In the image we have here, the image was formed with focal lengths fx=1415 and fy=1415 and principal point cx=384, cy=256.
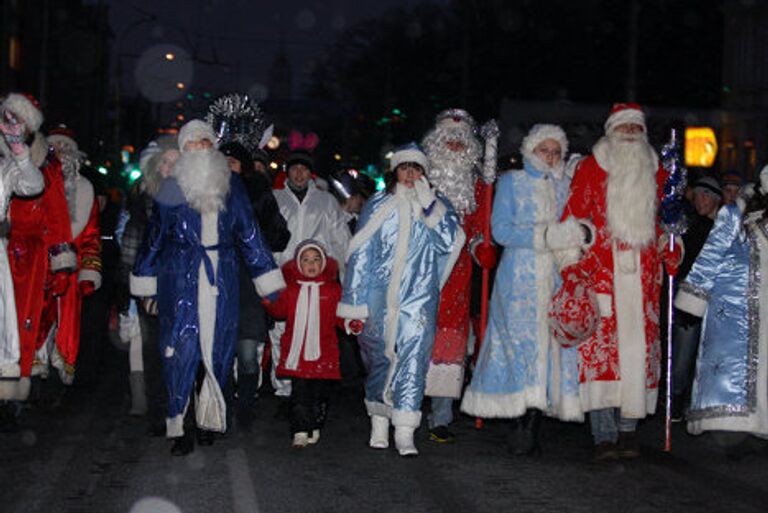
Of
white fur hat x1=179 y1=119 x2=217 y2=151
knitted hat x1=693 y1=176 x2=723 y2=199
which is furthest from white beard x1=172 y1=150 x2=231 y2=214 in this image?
knitted hat x1=693 y1=176 x2=723 y2=199

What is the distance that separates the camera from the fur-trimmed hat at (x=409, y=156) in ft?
30.1

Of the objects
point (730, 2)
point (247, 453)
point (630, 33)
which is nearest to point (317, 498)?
point (247, 453)

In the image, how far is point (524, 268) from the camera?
8938mm

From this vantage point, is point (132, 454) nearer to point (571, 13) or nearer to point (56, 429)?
point (56, 429)

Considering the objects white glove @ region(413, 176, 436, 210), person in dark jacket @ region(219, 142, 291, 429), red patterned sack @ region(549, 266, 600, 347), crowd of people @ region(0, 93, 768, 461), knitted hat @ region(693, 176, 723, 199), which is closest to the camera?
red patterned sack @ region(549, 266, 600, 347)

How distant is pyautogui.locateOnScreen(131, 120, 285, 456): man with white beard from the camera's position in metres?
8.76

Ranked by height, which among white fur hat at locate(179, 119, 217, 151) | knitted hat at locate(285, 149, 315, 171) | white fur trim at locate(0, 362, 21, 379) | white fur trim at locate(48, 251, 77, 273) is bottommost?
white fur trim at locate(0, 362, 21, 379)

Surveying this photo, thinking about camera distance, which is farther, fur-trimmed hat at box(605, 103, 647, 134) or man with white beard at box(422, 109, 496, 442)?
man with white beard at box(422, 109, 496, 442)

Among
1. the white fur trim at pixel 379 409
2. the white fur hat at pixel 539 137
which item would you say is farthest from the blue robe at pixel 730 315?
the white fur trim at pixel 379 409

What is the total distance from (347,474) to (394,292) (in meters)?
1.40

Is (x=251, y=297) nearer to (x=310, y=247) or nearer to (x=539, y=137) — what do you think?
(x=310, y=247)

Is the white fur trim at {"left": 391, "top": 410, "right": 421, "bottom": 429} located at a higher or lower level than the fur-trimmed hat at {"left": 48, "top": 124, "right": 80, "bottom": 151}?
lower

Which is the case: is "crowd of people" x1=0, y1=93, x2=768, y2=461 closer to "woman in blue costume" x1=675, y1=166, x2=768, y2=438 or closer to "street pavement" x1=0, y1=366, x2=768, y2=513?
"woman in blue costume" x1=675, y1=166, x2=768, y2=438

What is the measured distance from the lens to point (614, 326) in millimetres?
8781
